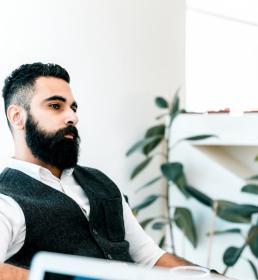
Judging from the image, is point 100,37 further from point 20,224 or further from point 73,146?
point 20,224

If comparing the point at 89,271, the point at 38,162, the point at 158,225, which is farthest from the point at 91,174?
the point at 158,225

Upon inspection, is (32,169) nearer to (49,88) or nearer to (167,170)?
(49,88)

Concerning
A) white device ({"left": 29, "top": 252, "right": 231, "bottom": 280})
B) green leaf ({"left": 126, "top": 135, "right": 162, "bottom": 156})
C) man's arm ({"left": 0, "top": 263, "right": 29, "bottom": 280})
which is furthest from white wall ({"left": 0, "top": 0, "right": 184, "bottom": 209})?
white device ({"left": 29, "top": 252, "right": 231, "bottom": 280})

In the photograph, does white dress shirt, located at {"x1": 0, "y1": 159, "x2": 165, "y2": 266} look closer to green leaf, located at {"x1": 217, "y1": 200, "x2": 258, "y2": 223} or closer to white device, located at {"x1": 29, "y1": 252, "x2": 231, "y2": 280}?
white device, located at {"x1": 29, "y1": 252, "x2": 231, "y2": 280}

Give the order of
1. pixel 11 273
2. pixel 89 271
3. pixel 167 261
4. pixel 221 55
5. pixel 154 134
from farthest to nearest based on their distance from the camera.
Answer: pixel 221 55
pixel 154 134
pixel 167 261
pixel 11 273
pixel 89 271

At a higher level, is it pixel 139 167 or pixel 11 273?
pixel 11 273

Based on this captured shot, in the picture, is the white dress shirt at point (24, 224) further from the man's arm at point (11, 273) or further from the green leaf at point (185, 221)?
the green leaf at point (185, 221)

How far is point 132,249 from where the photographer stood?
1.51 meters

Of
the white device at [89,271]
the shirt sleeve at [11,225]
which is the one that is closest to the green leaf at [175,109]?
the shirt sleeve at [11,225]

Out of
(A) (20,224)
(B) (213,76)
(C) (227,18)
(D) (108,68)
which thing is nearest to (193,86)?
(B) (213,76)

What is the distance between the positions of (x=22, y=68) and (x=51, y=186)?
1.27ft

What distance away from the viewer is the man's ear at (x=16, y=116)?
1417mm

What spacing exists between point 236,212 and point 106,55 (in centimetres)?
110

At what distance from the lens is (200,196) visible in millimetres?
2600
